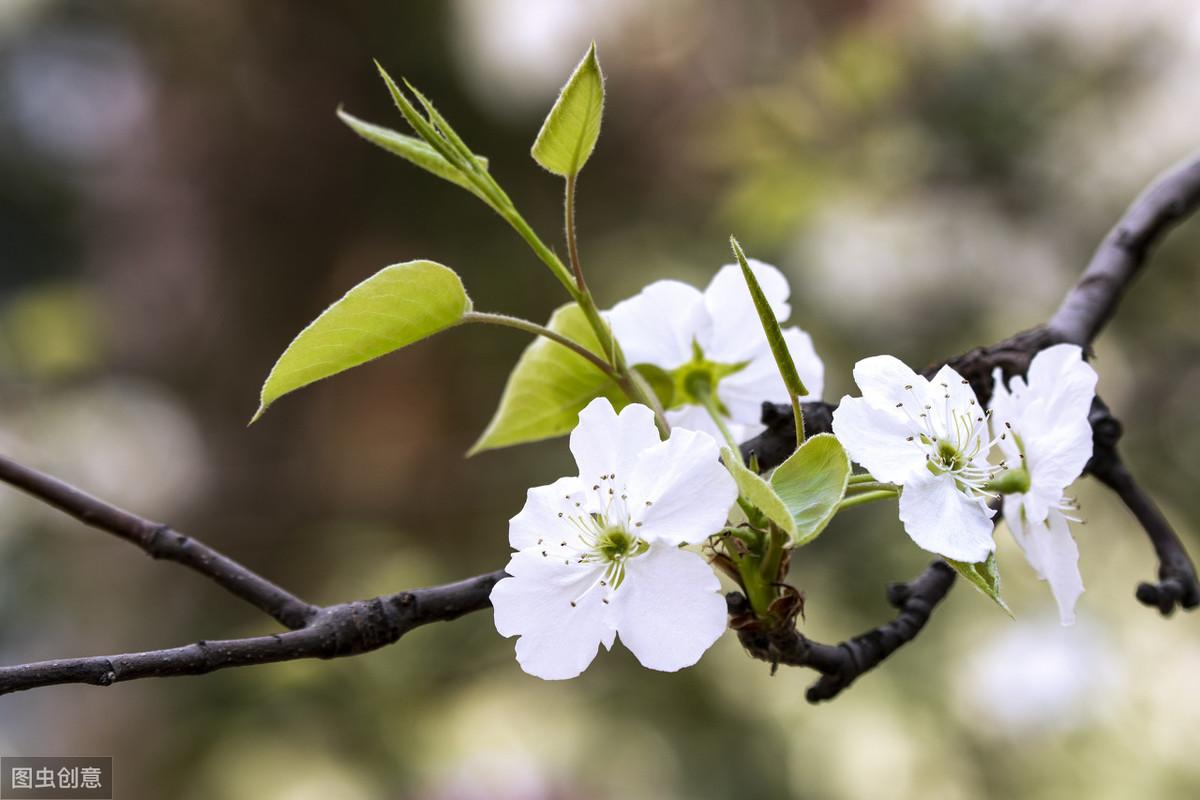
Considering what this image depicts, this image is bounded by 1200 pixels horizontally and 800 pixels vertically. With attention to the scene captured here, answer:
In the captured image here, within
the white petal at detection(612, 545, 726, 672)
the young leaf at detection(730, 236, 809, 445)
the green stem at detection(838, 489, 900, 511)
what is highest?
the young leaf at detection(730, 236, 809, 445)

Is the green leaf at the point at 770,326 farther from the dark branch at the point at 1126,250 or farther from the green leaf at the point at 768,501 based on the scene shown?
the dark branch at the point at 1126,250

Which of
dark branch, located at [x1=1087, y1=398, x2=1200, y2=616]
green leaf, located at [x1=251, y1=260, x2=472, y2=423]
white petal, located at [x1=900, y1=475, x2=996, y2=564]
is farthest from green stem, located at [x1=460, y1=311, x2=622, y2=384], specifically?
dark branch, located at [x1=1087, y1=398, x2=1200, y2=616]

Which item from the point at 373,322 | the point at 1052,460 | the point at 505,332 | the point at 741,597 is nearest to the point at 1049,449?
the point at 1052,460

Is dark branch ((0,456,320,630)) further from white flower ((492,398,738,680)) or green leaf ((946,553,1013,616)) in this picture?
green leaf ((946,553,1013,616))

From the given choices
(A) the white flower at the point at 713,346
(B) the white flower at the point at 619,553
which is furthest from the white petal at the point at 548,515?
(A) the white flower at the point at 713,346

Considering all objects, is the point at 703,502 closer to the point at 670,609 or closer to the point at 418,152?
the point at 670,609

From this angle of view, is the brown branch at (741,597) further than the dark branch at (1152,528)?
No
